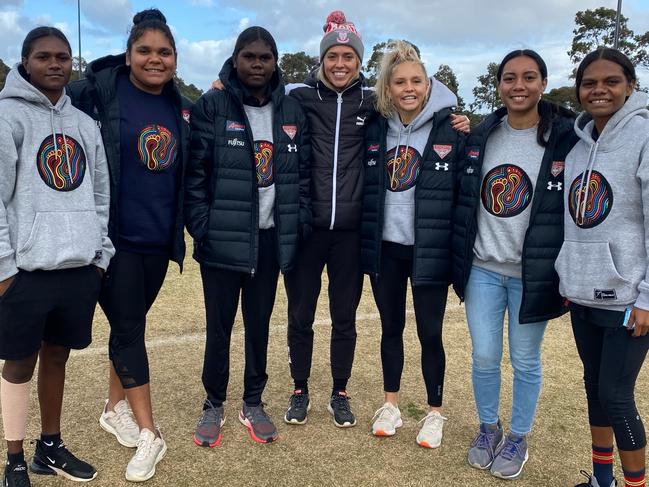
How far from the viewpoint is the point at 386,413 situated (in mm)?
3529

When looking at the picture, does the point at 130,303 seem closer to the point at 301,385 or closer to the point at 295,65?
the point at 301,385

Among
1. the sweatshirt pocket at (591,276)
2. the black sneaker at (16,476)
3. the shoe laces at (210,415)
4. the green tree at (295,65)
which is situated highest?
the green tree at (295,65)

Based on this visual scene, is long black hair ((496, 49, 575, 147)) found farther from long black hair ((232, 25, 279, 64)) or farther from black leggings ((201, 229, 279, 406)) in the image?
black leggings ((201, 229, 279, 406))

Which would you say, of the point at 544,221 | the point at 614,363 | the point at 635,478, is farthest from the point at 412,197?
the point at 635,478

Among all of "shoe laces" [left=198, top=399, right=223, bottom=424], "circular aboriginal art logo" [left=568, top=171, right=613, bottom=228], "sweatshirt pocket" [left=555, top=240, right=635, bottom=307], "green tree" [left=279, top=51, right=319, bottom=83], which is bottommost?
"shoe laces" [left=198, top=399, right=223, bottom=424]

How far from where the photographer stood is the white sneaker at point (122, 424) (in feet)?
10.7

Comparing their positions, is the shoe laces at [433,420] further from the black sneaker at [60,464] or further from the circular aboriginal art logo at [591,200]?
the black sneaker at [60,464]

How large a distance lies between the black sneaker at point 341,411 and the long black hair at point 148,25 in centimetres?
231

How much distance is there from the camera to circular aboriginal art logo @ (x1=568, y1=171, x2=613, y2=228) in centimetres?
246

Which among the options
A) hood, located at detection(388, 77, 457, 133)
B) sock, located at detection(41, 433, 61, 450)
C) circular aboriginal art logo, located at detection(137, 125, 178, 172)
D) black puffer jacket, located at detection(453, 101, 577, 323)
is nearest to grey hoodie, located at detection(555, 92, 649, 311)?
black puffer jacket, located at detection(453, 101, 577, 323)

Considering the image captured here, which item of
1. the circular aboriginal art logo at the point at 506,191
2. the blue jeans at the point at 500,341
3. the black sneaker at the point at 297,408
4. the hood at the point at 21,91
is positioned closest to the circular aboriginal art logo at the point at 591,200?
the circular aboriginal art logo at the point at 506,191

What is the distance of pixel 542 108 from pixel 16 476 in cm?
320

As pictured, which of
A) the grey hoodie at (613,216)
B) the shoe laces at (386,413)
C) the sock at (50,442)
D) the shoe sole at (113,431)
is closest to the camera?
the grey hoodie at (613,216)

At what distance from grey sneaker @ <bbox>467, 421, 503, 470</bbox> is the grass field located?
0.06 metres
